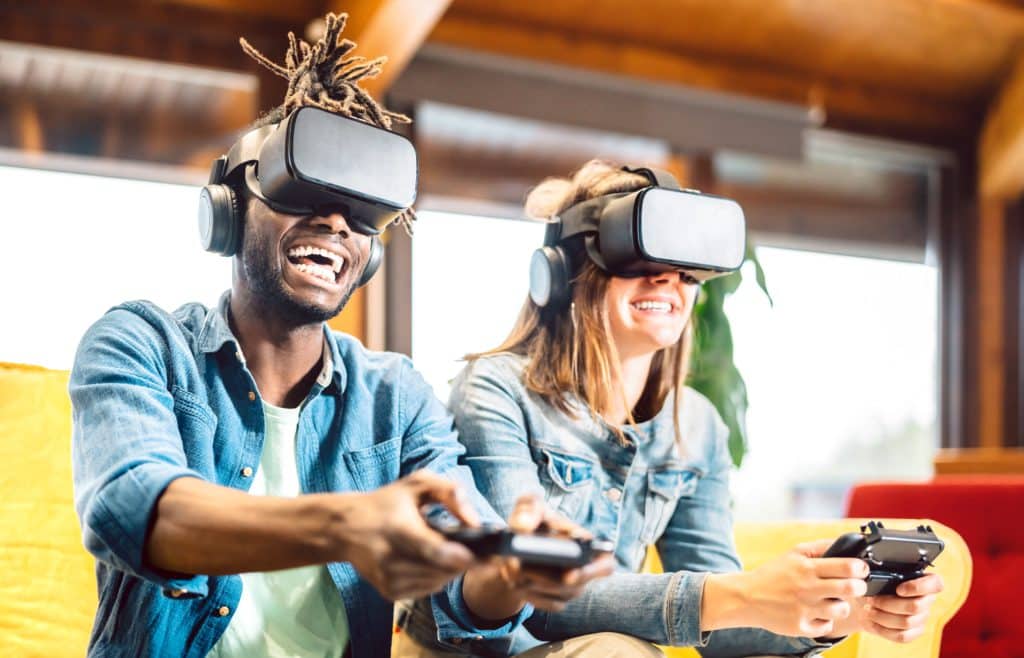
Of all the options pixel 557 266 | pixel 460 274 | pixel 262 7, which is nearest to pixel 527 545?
pixel 557 266

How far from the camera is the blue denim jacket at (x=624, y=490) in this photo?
54.4 inches

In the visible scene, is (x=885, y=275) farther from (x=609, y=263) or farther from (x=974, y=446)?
(x=609, y=263)

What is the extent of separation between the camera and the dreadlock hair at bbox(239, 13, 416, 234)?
131 centimetres

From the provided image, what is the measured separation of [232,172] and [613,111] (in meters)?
3.38

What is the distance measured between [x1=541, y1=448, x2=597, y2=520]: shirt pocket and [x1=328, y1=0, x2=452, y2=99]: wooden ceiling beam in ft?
7.41

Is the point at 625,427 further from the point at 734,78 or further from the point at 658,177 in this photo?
the point at 734,78

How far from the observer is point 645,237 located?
1497 mm

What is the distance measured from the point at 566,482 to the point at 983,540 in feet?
3.09

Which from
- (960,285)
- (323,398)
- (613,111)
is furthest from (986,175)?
(323,398)

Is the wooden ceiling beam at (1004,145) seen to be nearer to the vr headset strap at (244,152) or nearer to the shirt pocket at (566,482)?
the shirt pocket at (566,482)

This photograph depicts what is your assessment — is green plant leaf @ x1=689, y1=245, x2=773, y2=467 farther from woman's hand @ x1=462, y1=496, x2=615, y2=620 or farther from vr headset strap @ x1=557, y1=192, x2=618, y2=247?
woman's hand @ x1=462, y1=496, x2=615, y2=620

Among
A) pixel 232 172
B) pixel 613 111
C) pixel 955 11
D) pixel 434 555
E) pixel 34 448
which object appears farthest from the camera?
pixel 955 11

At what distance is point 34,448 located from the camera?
155cm

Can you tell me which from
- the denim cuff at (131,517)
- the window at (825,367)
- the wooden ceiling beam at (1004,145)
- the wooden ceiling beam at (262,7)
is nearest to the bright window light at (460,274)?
the window at (825,367)
